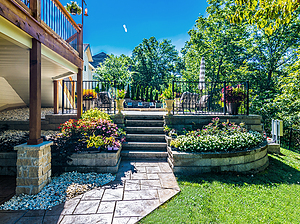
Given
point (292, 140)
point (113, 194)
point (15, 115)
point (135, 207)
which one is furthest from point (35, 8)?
point (292, 140)

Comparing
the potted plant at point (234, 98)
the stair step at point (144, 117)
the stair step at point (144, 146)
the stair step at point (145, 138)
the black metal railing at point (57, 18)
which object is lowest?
the stair step at point (144, 146)

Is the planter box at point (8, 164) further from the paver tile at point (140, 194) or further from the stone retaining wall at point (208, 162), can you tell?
the stone retaining wall at point (208, 162)

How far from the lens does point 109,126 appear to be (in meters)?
4.29

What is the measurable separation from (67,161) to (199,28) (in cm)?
1448

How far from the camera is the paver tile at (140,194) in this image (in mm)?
2631

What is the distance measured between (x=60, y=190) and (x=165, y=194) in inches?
72.0

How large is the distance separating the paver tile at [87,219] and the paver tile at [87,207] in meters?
0.08

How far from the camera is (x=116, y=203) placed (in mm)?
2465

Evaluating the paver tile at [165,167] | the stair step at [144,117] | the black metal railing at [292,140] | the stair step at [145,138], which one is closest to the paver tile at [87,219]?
the paver tile at [165,167]

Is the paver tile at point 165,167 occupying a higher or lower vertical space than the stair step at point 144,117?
lower

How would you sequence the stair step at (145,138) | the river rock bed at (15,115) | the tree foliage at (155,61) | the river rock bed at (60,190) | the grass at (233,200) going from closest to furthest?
the grass at (233,200)
the river rock bed at (60,190)
the stair step at (145,138)
the river rock bed at (15,115)
the tree foliage at (155,61)

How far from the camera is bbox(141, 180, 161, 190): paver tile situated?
9.65ft

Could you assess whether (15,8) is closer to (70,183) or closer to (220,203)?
(70,183)

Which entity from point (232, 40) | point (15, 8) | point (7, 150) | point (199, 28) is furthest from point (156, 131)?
point (199, 28)
